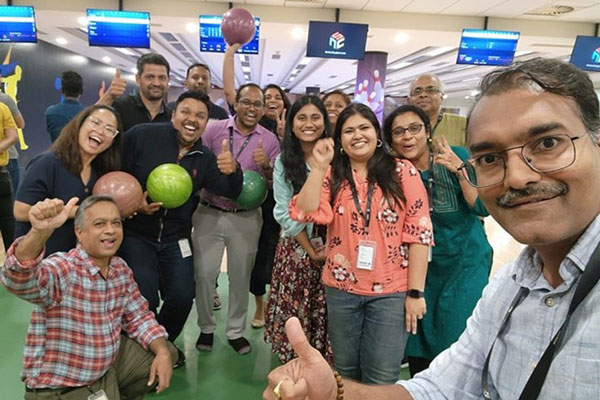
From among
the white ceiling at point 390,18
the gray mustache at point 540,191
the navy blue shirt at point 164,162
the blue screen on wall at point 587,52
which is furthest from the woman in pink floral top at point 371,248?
the blue screen on wall at point 587,52

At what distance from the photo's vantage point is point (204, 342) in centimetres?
286

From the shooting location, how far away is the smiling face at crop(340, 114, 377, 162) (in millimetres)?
1885

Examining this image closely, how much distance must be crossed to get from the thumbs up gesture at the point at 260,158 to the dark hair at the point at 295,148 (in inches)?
17.1

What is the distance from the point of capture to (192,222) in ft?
8.99

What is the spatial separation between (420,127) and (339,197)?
623 mm

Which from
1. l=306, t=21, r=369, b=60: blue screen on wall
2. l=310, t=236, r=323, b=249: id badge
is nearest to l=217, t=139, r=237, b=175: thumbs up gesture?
l=310, t=236, r=323, b=249: id badge

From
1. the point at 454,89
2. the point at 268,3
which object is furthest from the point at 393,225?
the point at 454,89

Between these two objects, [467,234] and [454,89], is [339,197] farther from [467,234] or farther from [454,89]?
[454,89]

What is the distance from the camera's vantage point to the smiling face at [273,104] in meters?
3.33

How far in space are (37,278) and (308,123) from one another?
152cm

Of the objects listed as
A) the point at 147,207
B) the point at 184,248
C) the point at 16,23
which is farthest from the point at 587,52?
the point at 16,23

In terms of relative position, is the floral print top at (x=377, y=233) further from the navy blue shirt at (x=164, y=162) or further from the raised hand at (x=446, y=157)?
the navy blue shirt at (x=164, y=162)

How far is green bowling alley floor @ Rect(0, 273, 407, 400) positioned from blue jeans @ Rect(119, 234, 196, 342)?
301 mm

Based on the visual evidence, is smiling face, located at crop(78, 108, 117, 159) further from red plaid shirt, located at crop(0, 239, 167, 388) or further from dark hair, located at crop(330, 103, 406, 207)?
dark hair, located at crop(330, 103, 406, 207)
